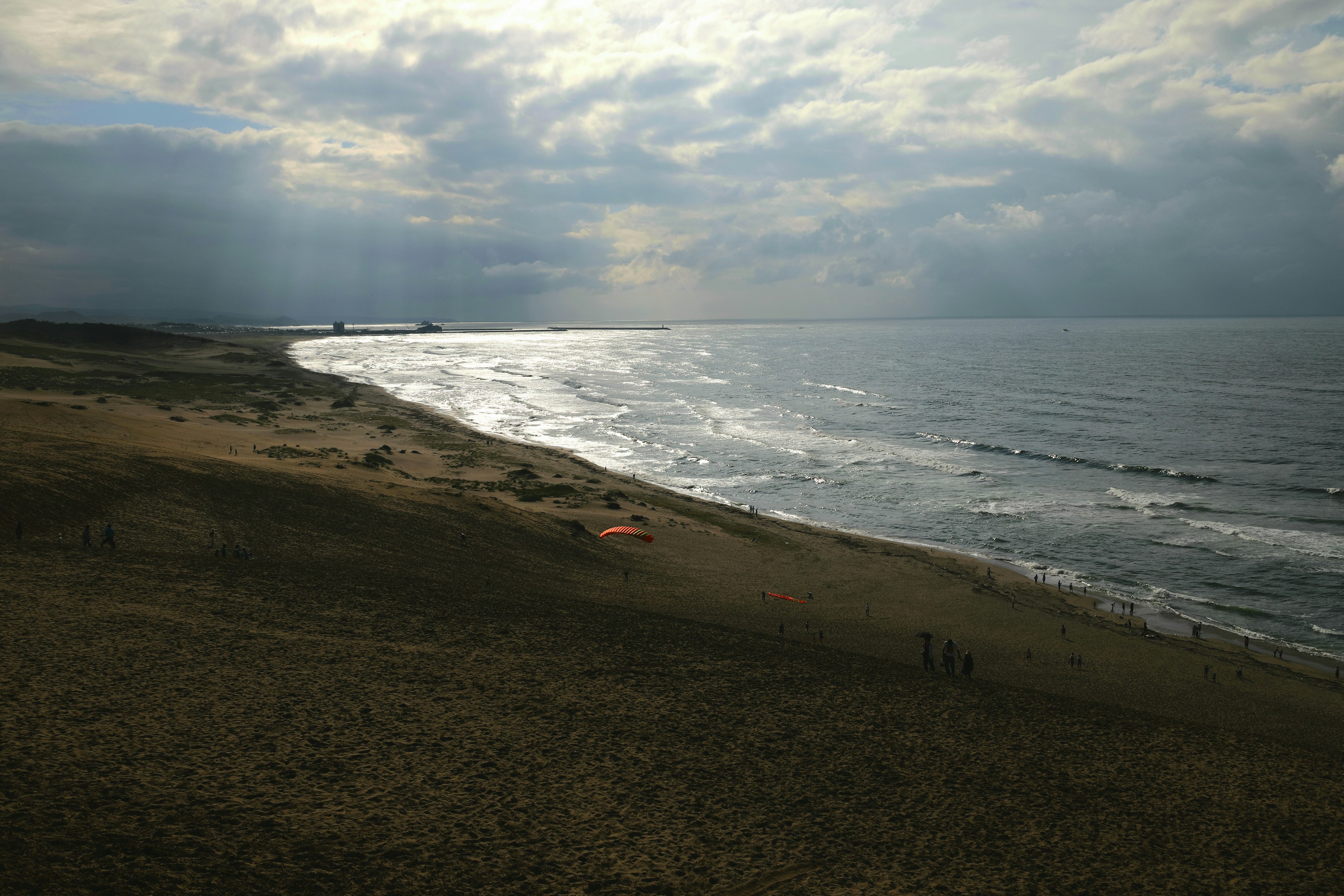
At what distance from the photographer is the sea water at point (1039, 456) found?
37.3 m

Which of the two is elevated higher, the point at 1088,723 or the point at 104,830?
the point at 104,830

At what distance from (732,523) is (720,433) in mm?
34419

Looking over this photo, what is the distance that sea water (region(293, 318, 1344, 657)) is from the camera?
37.3 metres

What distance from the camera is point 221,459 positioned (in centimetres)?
3447

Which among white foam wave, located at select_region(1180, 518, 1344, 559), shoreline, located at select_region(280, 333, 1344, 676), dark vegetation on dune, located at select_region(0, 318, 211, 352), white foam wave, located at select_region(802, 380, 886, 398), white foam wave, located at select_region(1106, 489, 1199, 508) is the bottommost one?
shoreline, located at select_region(280, 333, 1344, 676)

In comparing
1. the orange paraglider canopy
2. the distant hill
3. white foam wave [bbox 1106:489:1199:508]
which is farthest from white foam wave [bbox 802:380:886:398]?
the distant hill

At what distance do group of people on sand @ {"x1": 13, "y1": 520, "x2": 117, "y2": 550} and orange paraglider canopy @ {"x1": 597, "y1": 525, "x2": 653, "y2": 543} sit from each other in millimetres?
17909

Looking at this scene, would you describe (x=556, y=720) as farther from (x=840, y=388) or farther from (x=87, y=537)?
(x=840, y=388)

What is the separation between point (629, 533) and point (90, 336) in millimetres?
134719

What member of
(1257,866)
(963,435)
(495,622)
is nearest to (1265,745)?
(1257,866)

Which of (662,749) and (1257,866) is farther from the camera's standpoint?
(662,749)

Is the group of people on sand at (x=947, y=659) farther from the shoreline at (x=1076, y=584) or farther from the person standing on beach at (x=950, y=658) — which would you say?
the shoreline at (x=1076, y=584)

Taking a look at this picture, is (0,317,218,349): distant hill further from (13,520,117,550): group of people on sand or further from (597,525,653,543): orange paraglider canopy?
(597,525,653,543): orange paraglider canopy

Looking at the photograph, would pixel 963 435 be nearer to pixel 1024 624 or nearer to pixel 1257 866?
pixel 1024 624
